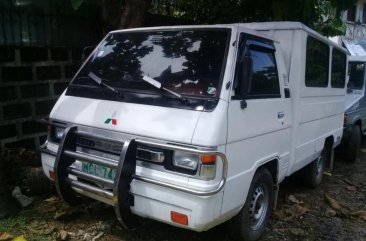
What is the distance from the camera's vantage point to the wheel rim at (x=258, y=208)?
12.7ft

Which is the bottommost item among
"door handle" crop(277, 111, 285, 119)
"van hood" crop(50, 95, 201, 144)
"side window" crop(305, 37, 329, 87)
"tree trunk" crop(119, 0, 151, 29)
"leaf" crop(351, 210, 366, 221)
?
Answer: "leaf" crop(351, 210, 366, 221)

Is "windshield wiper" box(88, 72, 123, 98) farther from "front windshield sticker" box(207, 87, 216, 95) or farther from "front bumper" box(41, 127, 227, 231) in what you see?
"front windshield sticker" box(207, 87, 216, 95)

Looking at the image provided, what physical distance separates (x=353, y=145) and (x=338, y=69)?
1898mm

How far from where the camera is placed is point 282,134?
4207 mm

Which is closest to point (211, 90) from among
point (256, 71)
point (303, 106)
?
point (256, 71)

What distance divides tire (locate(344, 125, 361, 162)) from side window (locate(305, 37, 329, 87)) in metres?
2.44

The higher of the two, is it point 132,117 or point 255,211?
point 132,117

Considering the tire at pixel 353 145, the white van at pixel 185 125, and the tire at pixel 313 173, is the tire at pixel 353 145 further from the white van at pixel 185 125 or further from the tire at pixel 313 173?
the white van at pixel 185 125

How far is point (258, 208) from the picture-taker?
13.3 ft

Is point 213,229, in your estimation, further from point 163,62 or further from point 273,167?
point 163,62

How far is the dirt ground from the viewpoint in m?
3.87

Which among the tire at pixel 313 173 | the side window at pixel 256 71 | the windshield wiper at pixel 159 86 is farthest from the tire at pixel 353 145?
the windshield wiper at pixel 159 86

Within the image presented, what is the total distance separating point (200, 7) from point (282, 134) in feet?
15.2

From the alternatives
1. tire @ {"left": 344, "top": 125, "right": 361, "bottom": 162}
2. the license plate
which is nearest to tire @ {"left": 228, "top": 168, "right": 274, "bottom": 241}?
the license plate
